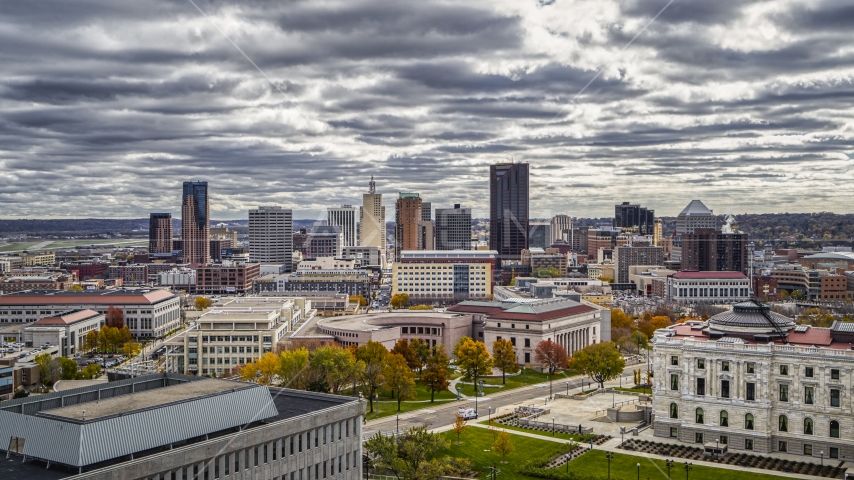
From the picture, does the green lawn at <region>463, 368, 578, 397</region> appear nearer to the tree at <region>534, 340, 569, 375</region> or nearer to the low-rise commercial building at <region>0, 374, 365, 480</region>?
the tree at <region>534, 340, 569, 375</region>

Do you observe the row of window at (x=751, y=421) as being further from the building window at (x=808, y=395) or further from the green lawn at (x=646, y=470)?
the green lawn at (x=646, y=470)

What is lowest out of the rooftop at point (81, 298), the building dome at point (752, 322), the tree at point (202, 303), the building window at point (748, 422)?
the building window at point (748, 422)

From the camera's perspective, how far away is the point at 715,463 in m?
68.3

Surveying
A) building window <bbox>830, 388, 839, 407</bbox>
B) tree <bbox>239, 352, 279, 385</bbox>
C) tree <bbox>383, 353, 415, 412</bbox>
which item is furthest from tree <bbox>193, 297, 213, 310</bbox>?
building window <bbox>830, 388, 839, 407</bbox>

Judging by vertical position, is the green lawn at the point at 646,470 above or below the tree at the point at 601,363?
below

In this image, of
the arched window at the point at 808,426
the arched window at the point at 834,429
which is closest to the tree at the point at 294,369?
the arched window at the point at 808,426

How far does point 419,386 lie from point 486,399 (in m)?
10.9

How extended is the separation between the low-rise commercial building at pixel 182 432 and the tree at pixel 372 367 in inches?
1326

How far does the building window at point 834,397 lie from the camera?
69.7 meters

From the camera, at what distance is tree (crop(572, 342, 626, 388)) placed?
97688 millimetres

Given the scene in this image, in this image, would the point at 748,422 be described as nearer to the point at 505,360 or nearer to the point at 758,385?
the point at 758,385

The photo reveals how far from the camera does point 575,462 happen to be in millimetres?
67938

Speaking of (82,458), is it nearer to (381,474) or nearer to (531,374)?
(381,474)

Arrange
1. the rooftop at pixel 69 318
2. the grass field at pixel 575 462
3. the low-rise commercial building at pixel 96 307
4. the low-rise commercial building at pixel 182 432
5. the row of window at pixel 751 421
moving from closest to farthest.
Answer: the low-rise commercial building at pixel 182 432, the grass field at pixel 575 462, the row of window at pixel 751 421, the rooftop at pixel 69 318, the low-rise commercial building at pixel 96 307
